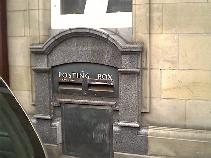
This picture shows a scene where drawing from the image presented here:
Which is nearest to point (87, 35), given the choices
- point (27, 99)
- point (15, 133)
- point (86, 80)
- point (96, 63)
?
point (96, 63)

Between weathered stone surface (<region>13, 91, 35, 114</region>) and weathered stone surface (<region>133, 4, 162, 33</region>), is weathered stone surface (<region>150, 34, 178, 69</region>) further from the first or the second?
weathered stone surface (<region>13, 91, 35, 114</region>)

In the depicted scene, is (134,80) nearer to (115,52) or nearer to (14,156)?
(115,52)

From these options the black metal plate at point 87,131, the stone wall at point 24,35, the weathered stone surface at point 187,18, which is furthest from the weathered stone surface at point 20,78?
the weathered stone surface at point 187,18

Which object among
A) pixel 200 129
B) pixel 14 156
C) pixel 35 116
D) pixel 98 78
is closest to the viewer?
pixel 14 156

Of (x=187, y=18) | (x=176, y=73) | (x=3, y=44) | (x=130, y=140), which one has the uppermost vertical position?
(x=187, y=18)

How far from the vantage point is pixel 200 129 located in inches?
243

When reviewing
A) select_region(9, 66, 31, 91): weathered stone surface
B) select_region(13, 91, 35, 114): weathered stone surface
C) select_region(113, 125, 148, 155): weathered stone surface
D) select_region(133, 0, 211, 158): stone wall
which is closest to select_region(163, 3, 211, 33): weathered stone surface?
select_region(133, 0, 211, 158): stone wall

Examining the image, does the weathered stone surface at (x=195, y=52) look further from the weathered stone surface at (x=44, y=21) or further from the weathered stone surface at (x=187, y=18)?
the weathered stone surface at (x=44, y=21)

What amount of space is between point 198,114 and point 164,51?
3.54 feet

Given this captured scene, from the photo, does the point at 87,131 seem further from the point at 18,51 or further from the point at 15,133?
the point at 15,133

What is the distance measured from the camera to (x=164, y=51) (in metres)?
6.29

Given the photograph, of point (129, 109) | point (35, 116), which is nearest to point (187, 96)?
point (129, 109)

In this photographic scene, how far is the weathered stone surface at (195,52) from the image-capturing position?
19.8ft

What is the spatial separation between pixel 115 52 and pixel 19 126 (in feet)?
12.9
